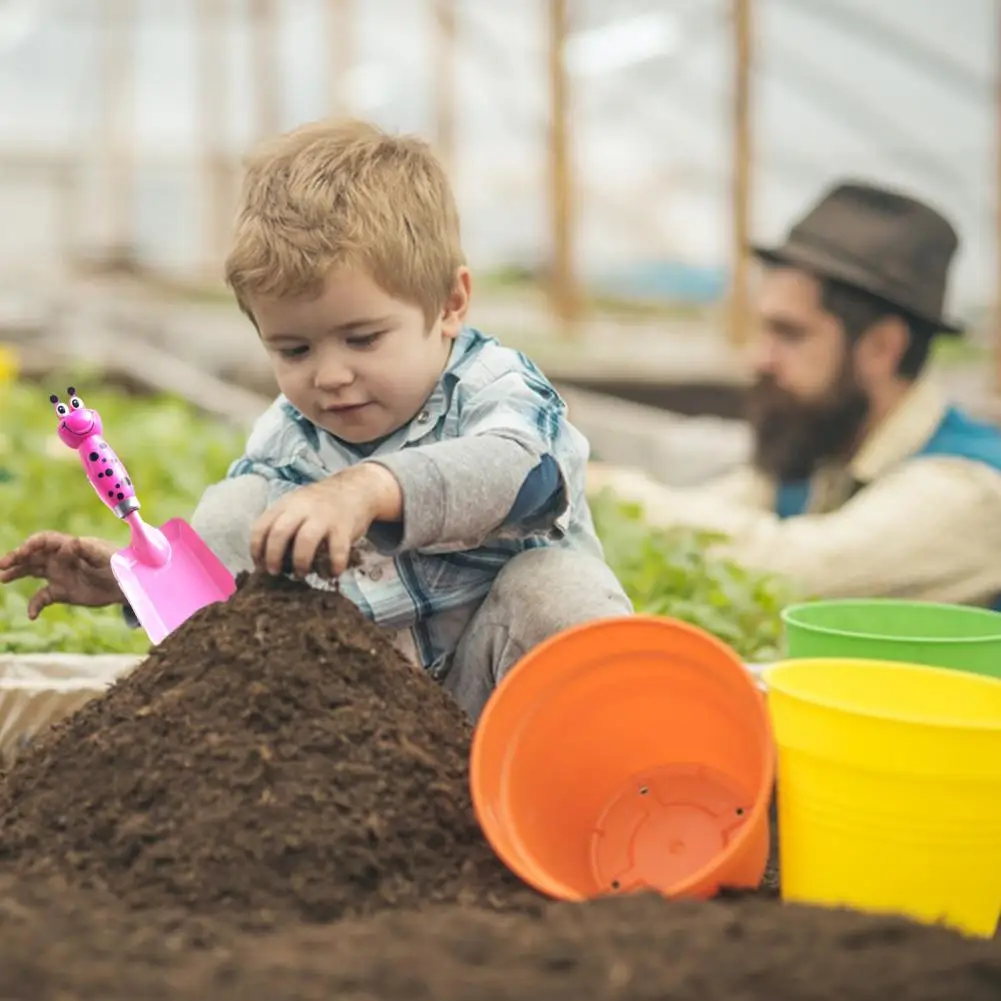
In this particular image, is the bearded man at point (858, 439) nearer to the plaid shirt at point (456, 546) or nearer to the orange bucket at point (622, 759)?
the plaid shirt at point (456, 546)

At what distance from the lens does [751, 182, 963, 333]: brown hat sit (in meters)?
4.10

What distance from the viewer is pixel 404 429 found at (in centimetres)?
200

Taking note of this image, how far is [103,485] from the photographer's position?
5.82 ft

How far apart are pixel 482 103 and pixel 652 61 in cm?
540

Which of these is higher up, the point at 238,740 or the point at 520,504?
the point at 520,504

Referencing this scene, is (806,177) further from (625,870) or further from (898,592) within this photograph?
(625,870)

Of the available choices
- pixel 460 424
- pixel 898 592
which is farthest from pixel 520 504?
pixel 898 592

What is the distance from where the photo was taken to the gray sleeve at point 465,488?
166 centimetres

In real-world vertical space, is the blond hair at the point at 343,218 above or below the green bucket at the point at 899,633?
above

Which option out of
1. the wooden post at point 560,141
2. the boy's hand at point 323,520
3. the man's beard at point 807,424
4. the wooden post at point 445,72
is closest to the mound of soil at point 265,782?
Result: the boy's hand at point 323,520

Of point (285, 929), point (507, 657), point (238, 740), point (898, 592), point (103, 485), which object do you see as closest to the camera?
point (285, 929)

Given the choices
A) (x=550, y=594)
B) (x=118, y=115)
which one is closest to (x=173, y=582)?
(x=550, y=594)

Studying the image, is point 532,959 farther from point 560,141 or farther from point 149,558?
point 560,141

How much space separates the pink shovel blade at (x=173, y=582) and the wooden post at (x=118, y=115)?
20017 mm
